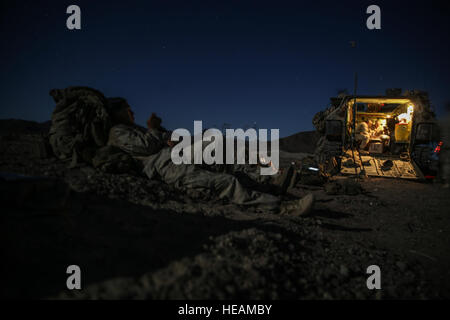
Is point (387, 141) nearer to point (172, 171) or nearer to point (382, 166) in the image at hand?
point (382, 166)

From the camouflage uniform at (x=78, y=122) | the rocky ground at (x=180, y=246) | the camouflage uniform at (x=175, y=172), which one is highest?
the camouflage uniform at (x=78, y=122)

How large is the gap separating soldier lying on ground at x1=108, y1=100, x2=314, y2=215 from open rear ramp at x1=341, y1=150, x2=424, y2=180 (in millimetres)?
5558

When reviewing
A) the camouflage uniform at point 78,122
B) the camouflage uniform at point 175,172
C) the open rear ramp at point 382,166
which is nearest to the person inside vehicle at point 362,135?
the open rear ramp at point 382,166

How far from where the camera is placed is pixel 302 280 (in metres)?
1.66

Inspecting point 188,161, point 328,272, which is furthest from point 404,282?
point 188,161

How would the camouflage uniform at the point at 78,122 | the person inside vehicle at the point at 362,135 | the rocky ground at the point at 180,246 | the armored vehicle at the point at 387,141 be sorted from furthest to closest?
the person inside vehicle at the point at 362,135
the armored vehicle at the point at 387,141
the camouflage uniform at the point at 78,122
the rocky ground at the point at 180,246

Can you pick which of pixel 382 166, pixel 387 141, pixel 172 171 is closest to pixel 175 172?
pixel 172 171

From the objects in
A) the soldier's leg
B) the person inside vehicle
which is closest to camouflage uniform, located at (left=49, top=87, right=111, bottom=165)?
the soldier's leg

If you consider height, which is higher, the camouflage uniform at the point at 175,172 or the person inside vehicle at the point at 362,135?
the person inside vehicle at the point at 362,135

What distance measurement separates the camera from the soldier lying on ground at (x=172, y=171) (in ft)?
10.7

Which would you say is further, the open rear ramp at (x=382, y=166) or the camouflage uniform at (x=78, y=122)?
the open rear ramp at (x=382, y=166)

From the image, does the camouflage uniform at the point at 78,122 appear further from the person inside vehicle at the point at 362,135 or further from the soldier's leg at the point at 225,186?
the person inside vehicle at the point at 362,135

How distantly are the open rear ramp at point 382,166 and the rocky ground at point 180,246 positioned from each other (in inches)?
176

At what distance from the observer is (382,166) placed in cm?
779
